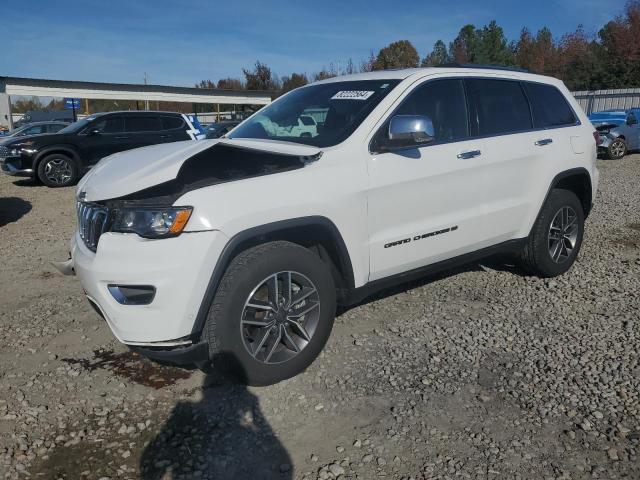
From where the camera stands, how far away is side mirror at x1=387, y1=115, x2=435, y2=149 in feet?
11.1

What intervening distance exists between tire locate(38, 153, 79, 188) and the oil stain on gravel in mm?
9178

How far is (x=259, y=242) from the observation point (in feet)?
10.4

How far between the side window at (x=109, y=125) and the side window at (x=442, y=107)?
32.8 feet

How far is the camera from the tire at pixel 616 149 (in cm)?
1611

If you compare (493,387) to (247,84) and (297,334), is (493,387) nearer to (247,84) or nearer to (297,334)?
(297,334)

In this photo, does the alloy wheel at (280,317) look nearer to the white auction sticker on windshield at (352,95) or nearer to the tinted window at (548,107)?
the white auction sticker on windshield at (352,95)

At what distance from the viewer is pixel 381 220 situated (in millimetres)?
3527

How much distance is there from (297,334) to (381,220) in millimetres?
923

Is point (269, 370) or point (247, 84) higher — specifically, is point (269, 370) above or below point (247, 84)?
below

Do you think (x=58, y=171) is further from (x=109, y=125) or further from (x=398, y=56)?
(x=398, y=56)

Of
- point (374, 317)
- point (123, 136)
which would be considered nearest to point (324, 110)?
point (374, 317)

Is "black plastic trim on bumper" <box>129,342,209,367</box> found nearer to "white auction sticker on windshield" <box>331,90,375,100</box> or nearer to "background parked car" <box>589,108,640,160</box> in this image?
"white auction sticker on windshield" <box>331,90,375,100</box>

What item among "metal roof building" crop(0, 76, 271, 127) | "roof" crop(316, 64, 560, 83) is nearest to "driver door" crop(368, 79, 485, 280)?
"roof" crop(316, 64, 560, 83)

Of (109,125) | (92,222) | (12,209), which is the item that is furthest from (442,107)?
(109,125)
